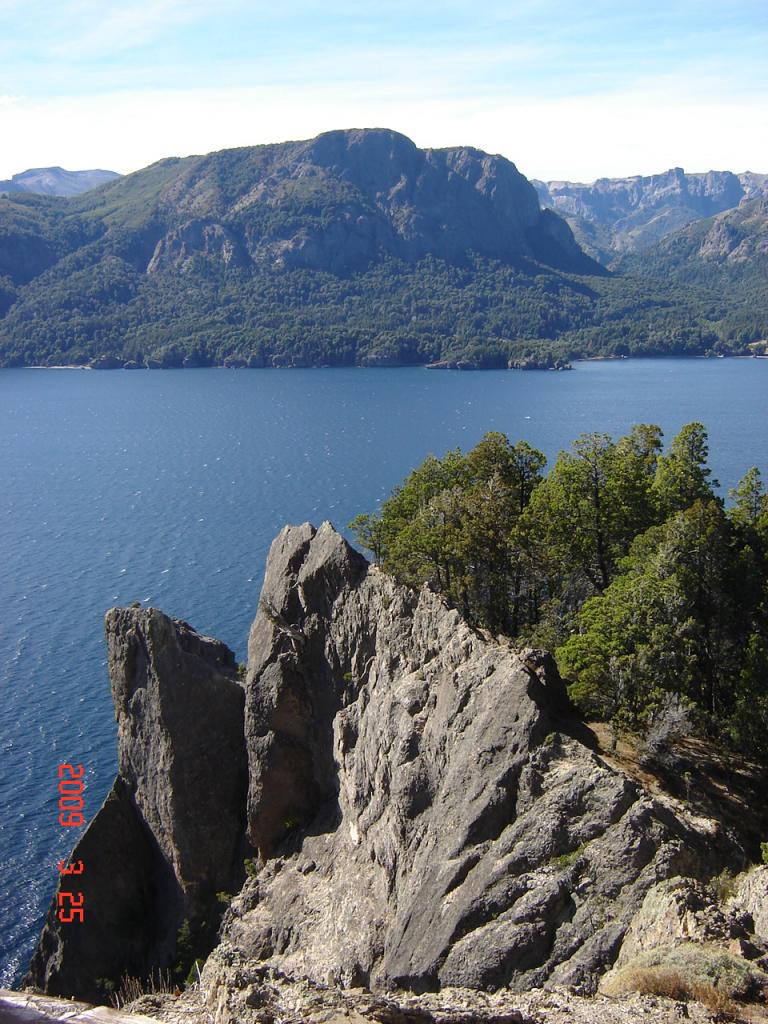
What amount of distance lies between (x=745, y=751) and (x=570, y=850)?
1392 centimetres

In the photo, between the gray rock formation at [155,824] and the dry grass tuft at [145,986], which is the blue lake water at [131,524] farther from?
the dry grass tuft at [145,986]

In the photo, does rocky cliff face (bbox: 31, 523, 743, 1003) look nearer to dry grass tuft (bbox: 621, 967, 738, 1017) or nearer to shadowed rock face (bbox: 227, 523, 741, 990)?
shadowed rock face (bbox: 227, 523, 741, 990)

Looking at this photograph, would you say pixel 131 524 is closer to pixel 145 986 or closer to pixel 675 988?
pixel 145 986

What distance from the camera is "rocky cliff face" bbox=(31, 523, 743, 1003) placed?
21266 mm

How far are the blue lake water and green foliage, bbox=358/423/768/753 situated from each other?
2525cm

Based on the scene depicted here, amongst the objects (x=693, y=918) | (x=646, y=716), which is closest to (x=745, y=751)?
(x=646, y=716)

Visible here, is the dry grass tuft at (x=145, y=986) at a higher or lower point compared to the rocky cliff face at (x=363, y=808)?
lower

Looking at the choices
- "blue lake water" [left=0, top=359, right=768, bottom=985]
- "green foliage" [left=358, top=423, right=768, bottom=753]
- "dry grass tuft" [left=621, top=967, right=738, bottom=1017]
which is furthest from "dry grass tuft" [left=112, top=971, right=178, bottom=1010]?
"dry grass tuft" [left=621, top=967, right=738, bottom=1017]

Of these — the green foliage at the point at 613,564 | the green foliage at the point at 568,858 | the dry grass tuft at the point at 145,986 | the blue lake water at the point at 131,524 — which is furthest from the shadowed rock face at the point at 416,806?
the blue lake water at the point at 131,524

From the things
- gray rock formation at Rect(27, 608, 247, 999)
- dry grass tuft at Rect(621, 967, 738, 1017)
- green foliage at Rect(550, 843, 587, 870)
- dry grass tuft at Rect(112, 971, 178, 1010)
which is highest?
dry grass tuft at Rect(621, 967, 738, 1017)

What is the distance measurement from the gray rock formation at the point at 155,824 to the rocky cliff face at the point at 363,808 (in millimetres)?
93

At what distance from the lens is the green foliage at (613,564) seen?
109ft

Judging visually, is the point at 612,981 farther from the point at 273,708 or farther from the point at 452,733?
the point at 273,708

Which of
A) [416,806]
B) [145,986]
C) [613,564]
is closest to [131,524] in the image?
[613,564]
